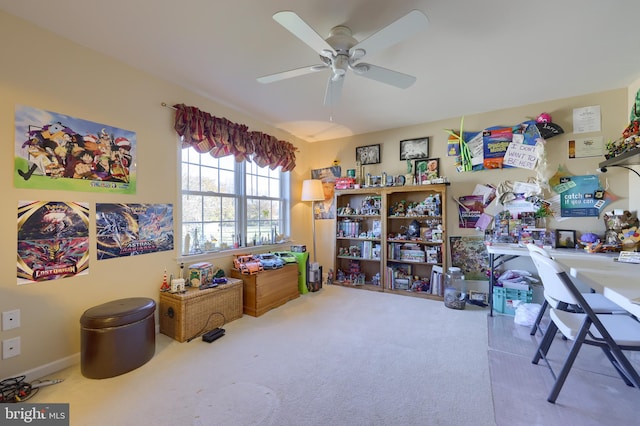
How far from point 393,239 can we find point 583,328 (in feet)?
8.11

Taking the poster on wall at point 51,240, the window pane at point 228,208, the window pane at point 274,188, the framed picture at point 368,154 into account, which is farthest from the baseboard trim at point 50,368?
the framed picture at point 368,154

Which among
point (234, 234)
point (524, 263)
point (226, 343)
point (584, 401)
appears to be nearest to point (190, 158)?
point (234, 234)

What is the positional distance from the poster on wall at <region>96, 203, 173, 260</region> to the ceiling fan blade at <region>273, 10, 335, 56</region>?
2030 mm

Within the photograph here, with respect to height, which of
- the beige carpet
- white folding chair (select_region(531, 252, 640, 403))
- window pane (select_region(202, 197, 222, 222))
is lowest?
the beige carpet

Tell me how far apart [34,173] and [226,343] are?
1.94 meters

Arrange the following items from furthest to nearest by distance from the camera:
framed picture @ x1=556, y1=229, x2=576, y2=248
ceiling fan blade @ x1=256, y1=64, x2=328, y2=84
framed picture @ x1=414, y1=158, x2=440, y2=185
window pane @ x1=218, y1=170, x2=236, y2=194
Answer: framed picture @ x1=414, y1=158, x2=440, y2=185 < window pane @ x1=218, y1=170, x2=236, y2=194 < framed picture @ x1=556, y1=229, x2=576, y2=248 < ceiling fan blade @ x1=256, y1=64, x2=328, y2=84

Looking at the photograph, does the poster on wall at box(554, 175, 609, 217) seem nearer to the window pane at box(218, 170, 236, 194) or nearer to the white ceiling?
the white ceiling

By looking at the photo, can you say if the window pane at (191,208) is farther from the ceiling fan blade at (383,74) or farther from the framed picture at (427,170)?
the framed picture at (427,170)

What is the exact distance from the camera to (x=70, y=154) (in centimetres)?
206

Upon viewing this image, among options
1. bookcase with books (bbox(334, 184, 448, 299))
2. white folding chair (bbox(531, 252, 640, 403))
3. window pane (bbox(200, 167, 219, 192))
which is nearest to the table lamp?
bookcase with books (bbox(334, 184, 448, 299))

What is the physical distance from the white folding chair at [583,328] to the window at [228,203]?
10.1ft

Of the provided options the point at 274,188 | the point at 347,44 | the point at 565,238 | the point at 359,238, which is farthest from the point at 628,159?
the point at 274,188

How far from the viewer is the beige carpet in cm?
150

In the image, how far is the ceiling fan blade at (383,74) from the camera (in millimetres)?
1968
